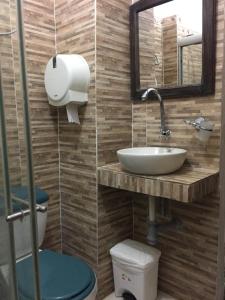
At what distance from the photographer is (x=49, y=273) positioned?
1403 mm

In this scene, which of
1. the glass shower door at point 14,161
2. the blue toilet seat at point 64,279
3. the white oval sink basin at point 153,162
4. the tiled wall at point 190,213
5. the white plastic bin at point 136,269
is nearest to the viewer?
the glass shower door at point 14,161

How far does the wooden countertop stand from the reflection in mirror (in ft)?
1.82

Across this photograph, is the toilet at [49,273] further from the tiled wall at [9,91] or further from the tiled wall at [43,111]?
the tiled wall at [43,111]

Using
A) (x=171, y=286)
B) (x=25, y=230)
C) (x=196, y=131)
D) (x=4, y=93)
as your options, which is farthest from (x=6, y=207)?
(x=171, y=286)

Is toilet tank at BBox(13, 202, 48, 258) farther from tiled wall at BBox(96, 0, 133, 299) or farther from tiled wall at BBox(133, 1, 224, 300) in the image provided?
tiled wall at BBox(133, 1, 224, 300)

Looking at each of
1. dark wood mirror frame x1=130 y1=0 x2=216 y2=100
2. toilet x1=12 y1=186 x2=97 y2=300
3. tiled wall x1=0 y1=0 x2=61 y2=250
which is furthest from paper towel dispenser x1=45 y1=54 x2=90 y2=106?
toilet x1=12 y1=186 x2=97 y2=300

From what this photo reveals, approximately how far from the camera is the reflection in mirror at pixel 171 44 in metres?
1.56

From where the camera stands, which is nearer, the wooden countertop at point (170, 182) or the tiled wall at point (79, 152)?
the wooden countertop at point (170, 182)

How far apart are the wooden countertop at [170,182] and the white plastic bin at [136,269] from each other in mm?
483

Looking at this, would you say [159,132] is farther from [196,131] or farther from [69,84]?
[69,84]

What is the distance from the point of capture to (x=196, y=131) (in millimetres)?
1602

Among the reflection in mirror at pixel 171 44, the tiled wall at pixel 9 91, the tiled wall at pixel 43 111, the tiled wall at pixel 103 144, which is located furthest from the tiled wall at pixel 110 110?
the tiled wall at pixel 9 91

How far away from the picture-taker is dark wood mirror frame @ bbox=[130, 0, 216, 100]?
4.83 feet

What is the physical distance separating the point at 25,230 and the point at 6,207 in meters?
0.10
